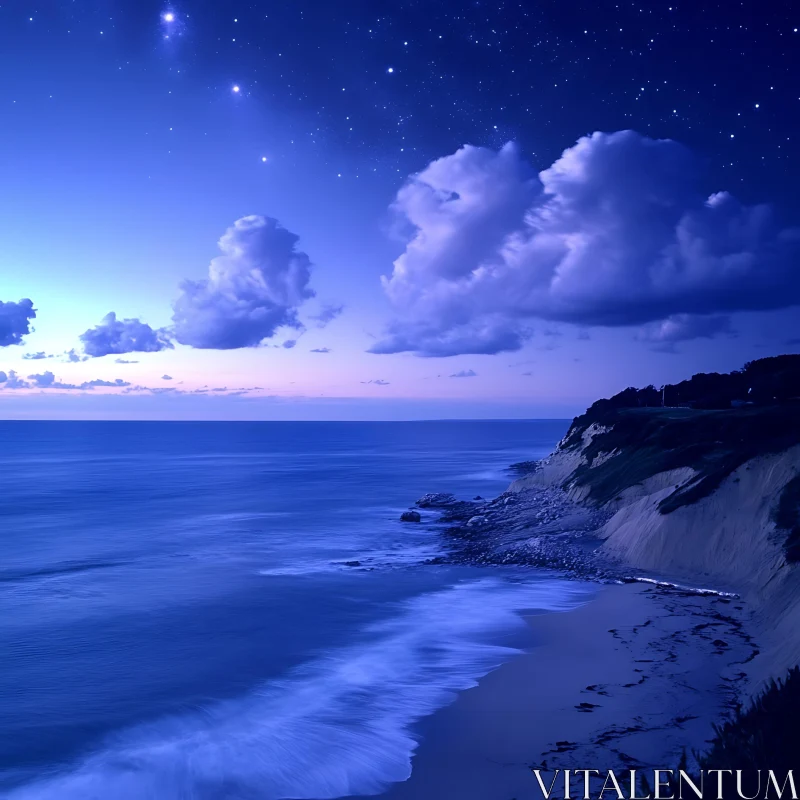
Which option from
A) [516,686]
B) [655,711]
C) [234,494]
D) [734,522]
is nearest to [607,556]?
[734,522]

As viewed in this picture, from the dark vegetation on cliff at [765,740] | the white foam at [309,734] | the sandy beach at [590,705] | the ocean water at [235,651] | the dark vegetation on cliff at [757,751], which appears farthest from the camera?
the ocean water at [235,651]

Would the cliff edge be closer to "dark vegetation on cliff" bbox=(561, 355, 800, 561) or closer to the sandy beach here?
"dark vegetation on cliff" bbox=(561, 355, 800, 561)

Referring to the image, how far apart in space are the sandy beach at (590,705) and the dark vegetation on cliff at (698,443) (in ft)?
17.7

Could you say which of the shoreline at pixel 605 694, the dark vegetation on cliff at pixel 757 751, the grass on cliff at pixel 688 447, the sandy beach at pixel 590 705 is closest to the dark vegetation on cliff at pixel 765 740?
the dark vegetation on cliff at pixel 757 751

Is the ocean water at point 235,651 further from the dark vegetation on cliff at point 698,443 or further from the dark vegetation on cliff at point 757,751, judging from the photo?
the dark vegetation on cliff at point 698,443

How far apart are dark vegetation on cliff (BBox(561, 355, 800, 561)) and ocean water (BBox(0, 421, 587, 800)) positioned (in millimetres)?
7894

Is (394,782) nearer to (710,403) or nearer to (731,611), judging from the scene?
(731,611)

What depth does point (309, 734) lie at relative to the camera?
1294 cm

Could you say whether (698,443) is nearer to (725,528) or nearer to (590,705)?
(725,528)

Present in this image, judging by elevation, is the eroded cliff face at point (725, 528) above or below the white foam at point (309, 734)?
above

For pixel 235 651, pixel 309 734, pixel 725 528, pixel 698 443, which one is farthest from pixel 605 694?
pixel 698 443

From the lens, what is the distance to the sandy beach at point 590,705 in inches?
401

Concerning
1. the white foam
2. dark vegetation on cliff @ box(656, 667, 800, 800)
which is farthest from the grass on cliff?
the white foam

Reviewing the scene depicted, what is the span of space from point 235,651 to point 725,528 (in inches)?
695
